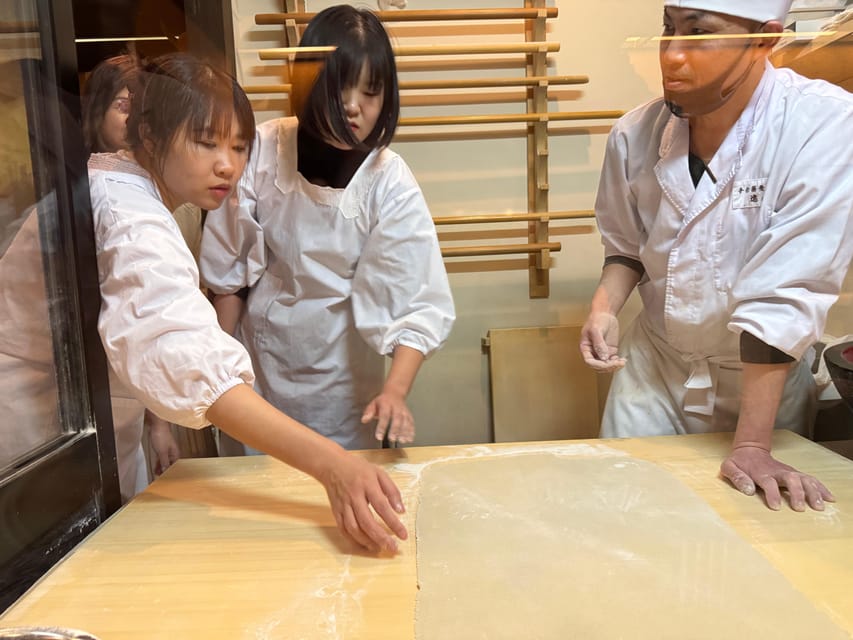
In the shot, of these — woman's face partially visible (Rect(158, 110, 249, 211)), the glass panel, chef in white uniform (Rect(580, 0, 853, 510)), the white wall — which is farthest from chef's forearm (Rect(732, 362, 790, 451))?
the glass panel

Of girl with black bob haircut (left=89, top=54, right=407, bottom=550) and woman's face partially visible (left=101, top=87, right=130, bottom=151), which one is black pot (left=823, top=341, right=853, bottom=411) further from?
woman's face partially visible (left=101, top=87, right=130, bottom=151)

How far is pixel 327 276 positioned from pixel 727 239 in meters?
0.55

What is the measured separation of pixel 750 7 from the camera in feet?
2.46

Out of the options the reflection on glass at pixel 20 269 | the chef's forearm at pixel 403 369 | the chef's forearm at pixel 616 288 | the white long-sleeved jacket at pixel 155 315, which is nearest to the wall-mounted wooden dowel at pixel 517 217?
the chef's forearm at pixel 616 288

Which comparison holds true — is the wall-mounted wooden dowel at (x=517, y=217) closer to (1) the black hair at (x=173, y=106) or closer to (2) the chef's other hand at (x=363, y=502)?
(1) the black hair at (x=173, y=106)

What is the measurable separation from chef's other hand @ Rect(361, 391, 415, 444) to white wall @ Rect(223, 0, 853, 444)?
0.30 feet

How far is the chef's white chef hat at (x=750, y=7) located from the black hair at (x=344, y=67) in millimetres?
403

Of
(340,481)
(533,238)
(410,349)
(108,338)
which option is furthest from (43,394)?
(533,238)

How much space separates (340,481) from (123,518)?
0.26 meters

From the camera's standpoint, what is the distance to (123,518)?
2.16 ft

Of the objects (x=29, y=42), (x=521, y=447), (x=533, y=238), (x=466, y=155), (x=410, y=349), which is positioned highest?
(x=29, y=42)

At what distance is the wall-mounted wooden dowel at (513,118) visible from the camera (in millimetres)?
942

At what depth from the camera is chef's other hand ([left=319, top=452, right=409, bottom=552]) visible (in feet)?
1.86

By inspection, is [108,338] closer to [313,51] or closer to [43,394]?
[43,394]
